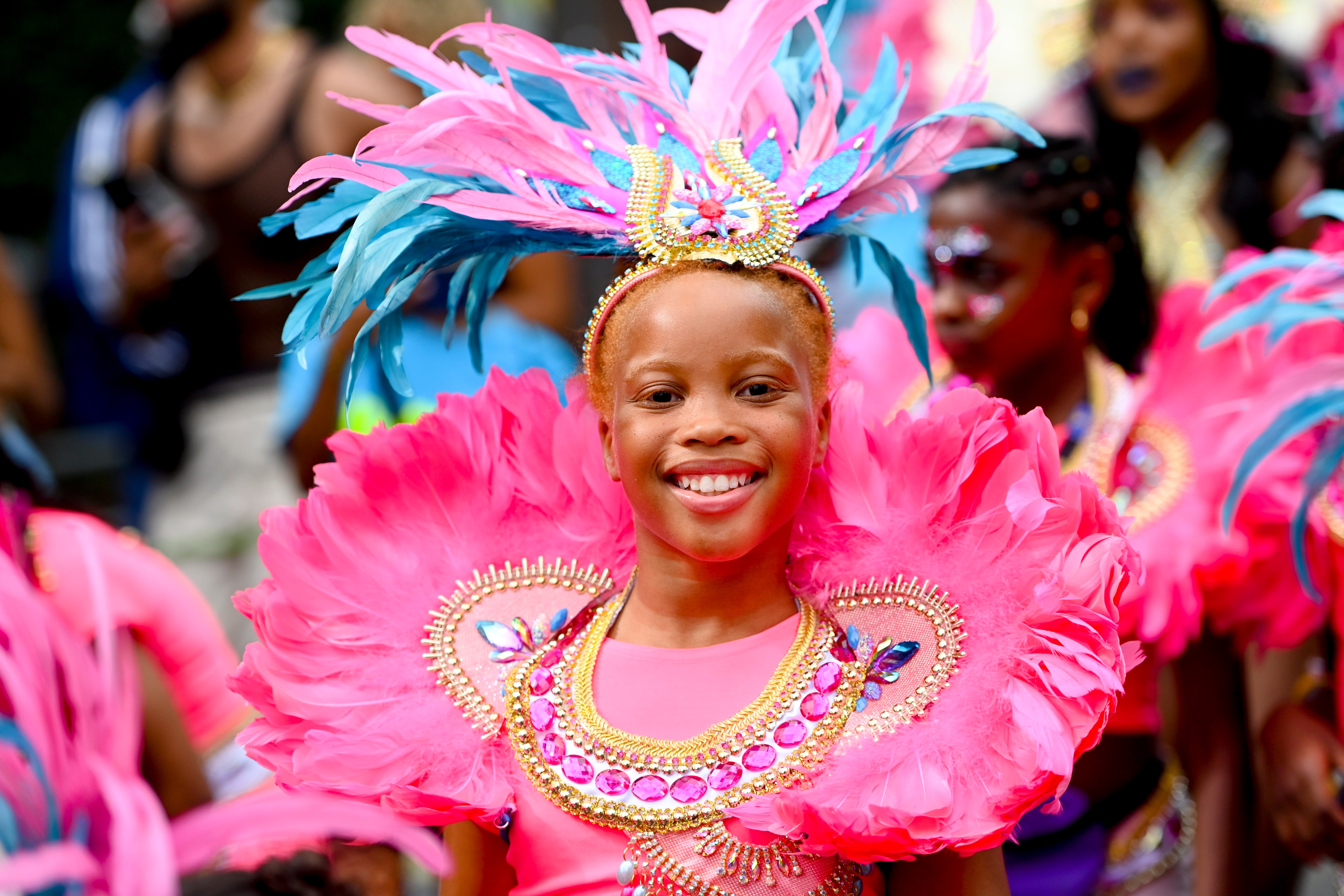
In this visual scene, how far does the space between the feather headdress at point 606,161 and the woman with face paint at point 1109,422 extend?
758 millimetres

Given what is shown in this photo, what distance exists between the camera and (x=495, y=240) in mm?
2217

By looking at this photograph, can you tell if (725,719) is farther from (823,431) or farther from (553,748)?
(823,431)

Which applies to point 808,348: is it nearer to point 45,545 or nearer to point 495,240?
point 495,240

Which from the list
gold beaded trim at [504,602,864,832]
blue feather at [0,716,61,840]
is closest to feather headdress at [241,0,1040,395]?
gold beaded trim at [504,602,864,832]

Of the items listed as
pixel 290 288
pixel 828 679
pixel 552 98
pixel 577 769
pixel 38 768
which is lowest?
pixel 577 769

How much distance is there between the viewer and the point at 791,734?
1.99 meters

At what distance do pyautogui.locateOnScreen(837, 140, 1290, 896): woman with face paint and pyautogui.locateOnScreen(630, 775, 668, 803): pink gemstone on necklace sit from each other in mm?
1121

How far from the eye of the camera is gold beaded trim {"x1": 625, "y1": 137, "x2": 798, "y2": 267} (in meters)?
2.04

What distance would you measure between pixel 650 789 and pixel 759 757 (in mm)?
145

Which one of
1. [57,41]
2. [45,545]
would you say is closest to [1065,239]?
[45,545]

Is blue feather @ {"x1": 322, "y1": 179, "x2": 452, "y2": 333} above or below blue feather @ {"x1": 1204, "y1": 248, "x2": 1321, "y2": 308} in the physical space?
above

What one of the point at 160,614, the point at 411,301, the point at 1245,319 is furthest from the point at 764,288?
the point at 411,301

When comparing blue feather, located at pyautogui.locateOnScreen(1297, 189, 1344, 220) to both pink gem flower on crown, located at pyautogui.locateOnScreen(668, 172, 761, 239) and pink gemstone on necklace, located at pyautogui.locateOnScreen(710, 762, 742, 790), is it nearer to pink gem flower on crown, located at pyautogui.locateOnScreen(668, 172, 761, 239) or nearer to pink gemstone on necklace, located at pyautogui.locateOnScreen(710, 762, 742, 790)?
pink gem flower on crown, located at pyautogui.locateOnScreen(668, 172, 761, 239)

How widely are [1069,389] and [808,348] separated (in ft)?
3.93
